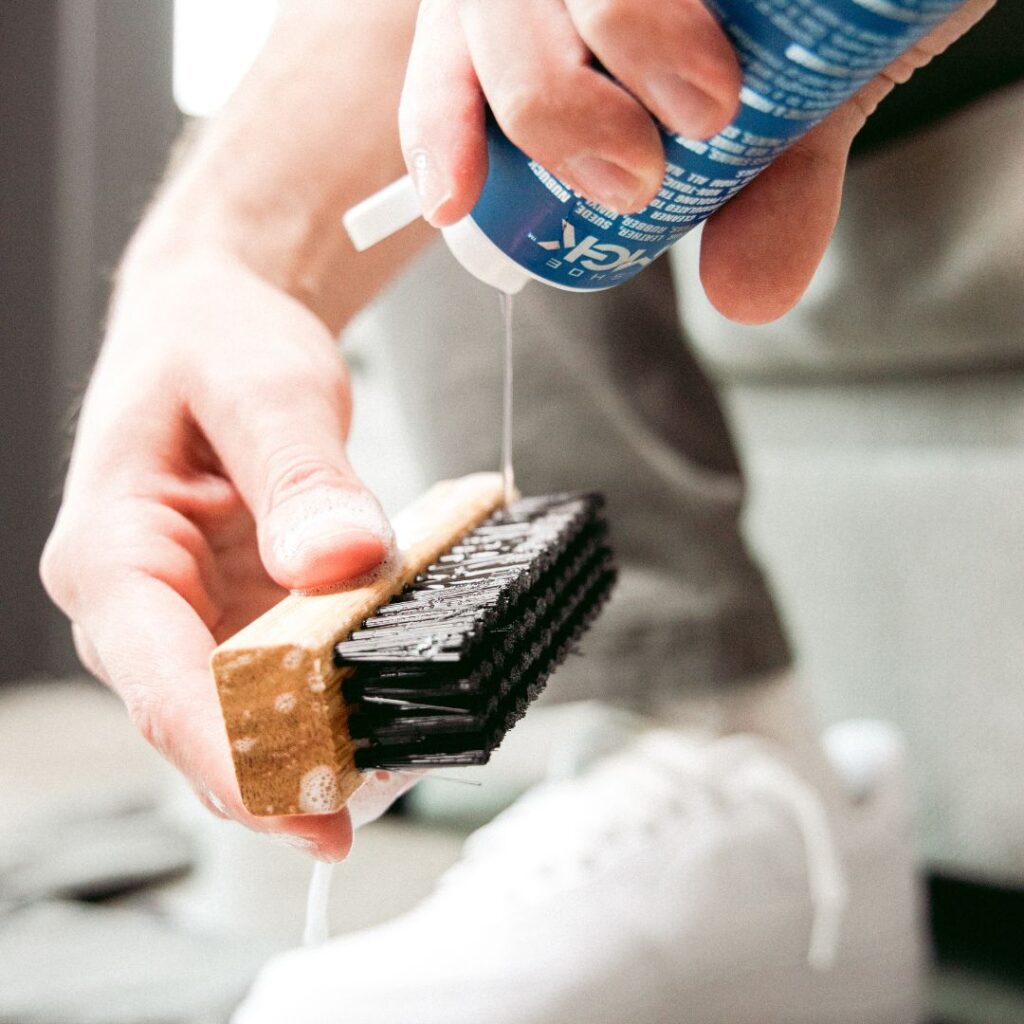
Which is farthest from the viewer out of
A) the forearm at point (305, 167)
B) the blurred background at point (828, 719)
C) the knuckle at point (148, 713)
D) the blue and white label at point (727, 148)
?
the blurred background at point (828, 719)

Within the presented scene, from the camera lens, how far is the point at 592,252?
11.6 inches

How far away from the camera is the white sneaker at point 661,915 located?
1.61 ft

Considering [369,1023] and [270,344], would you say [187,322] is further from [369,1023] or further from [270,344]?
[369,1023]

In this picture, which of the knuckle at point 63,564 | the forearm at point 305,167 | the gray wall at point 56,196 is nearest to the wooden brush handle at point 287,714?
the knuckle at point 63,564

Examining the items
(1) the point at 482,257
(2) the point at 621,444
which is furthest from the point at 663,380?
(1) the point at 482,257

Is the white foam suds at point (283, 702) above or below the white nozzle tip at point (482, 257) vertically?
below

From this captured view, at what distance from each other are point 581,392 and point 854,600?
23 centimetres

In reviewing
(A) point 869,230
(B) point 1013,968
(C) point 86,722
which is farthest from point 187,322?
(C) point 86,722

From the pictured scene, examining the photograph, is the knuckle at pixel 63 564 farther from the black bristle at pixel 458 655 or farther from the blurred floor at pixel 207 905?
the blurred floor at pixel 207 905

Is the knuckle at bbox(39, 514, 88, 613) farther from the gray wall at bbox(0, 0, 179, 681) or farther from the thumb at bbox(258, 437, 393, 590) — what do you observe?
the gray wall at bbox(0, 0, 179, 681)

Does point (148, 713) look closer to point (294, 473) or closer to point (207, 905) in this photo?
point (294, 473)

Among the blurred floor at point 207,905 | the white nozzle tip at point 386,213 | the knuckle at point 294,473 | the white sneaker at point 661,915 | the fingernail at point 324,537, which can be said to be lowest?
the blurred floor at point 207,905

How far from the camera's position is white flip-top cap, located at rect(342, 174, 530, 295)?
317 millimetres

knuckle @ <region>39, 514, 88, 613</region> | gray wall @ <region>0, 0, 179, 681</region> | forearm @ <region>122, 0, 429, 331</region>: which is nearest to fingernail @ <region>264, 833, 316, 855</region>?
knuckle @ <region>39, 514, 88, 613</region>
